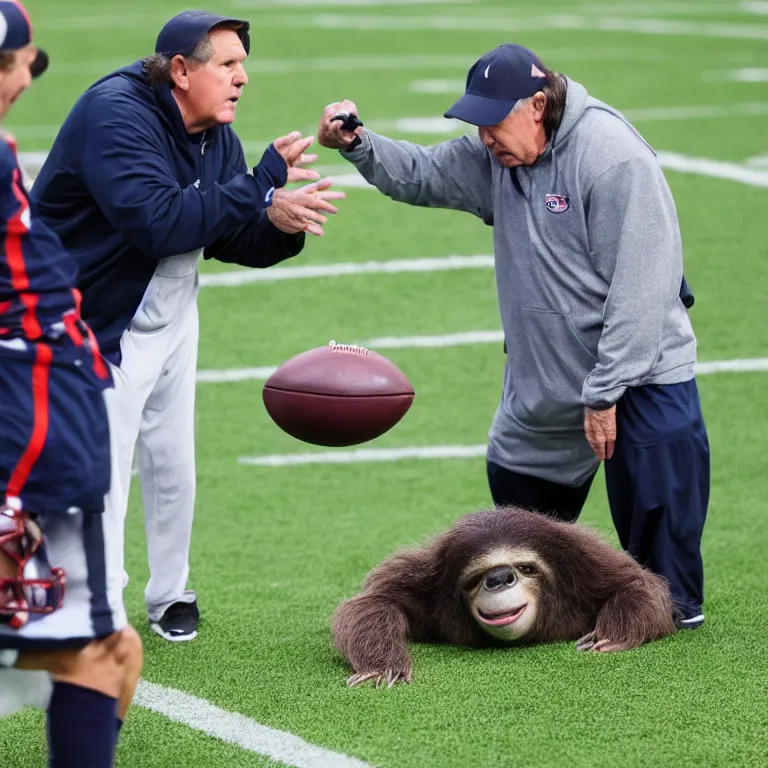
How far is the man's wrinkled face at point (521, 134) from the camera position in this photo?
5.01 meters

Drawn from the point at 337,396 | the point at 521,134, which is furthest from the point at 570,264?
the point at 337,396

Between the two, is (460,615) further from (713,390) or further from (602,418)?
(713,390)

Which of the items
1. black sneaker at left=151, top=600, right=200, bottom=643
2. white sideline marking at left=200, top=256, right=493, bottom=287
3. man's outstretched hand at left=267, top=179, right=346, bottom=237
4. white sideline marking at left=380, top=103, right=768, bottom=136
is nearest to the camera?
man's outstretched hand at left=267, top=179, right=346, bottom=237

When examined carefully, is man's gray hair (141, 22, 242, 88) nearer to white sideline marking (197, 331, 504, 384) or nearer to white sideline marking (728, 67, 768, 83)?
white sideline marking (197, 331, 504, 384)

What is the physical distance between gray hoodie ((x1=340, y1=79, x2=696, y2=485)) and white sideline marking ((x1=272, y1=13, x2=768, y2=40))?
14.4 meters

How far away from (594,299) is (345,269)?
5.36 metres

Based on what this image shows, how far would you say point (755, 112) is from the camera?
14078 mm

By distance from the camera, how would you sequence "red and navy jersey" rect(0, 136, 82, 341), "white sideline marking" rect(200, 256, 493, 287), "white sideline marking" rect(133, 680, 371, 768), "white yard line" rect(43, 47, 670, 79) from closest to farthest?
"red and navy jersey" rect(0, 136, 82, 341)
"white sideline marking" rect(133, 680, 371, 768)
"white sideline marking" rect(200, 256, 493, 287)
"white yard line" rect(43, 47, 670, 79)

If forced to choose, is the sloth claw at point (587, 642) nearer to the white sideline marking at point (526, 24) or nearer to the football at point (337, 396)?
the football at point (337, 396)

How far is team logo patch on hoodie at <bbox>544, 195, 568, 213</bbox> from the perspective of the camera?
16.5ft

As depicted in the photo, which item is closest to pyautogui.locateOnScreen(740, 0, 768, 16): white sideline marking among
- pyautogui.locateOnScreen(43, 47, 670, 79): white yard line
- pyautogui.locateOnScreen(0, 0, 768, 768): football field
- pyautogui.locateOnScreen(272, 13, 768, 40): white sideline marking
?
pyautogui.locateOnScreen(272, 13, 768, 40): white sideline marking

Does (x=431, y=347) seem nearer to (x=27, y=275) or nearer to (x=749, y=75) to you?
(x=27, y=275)

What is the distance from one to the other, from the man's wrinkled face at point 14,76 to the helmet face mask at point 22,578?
0.92 m

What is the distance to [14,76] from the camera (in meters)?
3.47
